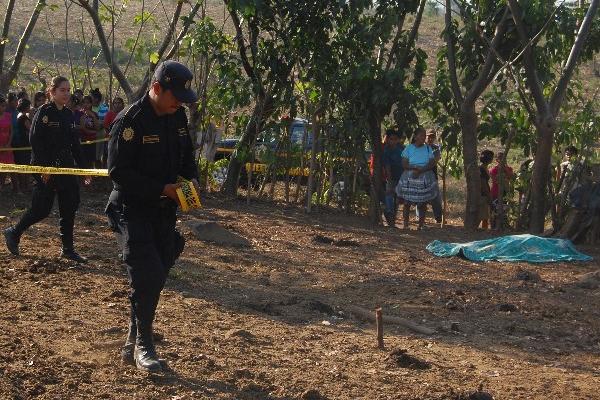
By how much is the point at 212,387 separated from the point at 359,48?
30.1ft

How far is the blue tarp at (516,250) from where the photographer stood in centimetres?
1194

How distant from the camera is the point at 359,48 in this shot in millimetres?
14672

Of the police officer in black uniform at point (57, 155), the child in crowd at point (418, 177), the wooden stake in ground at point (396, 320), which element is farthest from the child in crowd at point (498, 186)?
the police officer in black uniform at point (57, 155)

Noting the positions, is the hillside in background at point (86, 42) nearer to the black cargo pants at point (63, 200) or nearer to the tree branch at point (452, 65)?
the tree branch at point (452, 65)

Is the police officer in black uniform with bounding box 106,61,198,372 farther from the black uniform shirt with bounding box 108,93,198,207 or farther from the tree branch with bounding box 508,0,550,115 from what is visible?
the tree branch with bounding box 508,0,550,115

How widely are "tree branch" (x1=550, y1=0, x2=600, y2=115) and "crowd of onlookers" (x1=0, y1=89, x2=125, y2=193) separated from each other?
6.15 meters

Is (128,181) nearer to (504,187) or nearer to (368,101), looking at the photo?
(368,101)

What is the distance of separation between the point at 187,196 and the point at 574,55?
29.3 feet

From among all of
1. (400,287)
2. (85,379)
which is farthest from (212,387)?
(400,287)

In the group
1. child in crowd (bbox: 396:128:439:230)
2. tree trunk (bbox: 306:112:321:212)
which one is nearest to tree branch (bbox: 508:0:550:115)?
child in crowd (bbox: 396:128:439:230)

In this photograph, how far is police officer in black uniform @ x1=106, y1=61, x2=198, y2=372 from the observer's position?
612cm

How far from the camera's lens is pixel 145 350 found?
6.25 meters

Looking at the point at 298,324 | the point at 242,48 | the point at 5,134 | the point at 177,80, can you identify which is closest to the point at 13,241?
the point at 298,324

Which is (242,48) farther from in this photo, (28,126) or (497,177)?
(497,177)
